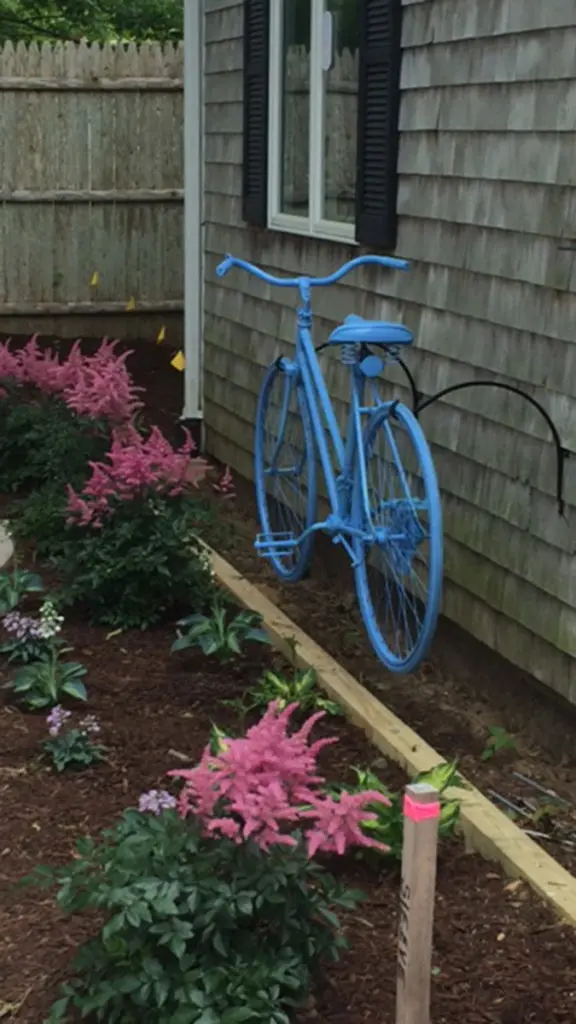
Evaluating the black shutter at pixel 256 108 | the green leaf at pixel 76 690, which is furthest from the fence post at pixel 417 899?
the black shutter at pixel 256 108

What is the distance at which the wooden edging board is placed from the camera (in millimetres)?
2979

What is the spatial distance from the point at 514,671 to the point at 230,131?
363 cm

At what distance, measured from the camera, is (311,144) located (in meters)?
5.57

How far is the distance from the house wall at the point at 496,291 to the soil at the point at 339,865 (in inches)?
19.8

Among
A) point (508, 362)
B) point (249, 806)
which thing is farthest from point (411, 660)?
point (249, 806)

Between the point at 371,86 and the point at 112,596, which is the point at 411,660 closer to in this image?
the point at 112,596

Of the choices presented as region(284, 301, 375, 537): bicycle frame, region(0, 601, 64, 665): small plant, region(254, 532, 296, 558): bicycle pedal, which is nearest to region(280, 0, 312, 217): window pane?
region(284, 301, 375, 537): bicycle frame

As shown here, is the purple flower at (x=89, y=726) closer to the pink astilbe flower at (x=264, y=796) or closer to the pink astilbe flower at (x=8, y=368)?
the pink astilbe flower at (x=264, y=796)

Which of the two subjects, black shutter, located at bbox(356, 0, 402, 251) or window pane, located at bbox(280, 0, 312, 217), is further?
window pane, located at bbox(280, 0, 312, 217)

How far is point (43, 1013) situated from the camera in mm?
2480

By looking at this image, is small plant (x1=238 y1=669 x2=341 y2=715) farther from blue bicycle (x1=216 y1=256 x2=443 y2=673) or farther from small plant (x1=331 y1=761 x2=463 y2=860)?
small plant (x1=331 y1=761 x2=463 y2=860)

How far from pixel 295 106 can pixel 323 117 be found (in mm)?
425

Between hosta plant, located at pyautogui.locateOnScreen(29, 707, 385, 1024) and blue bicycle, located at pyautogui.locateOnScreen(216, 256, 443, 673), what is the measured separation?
1.35m

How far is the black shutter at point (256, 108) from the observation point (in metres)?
6.04
